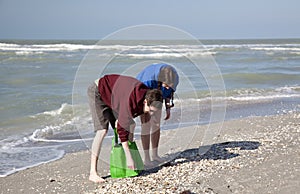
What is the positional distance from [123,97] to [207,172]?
1402 millimetres

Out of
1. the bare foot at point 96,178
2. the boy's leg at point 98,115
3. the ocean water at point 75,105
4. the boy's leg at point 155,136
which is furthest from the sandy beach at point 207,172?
the ocean water at point 75,105

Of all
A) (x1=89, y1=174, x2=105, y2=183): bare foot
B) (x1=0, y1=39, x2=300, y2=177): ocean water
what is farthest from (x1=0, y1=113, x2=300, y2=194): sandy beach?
(x1=0, y1=39, x2=300, y2=177): ocean water

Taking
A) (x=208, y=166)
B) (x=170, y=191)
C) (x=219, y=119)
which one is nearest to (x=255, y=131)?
(x=219, y=119)

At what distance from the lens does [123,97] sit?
4.47 metres

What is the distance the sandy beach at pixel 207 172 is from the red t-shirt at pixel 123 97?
0.72 metres

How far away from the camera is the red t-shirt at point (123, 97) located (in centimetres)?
439

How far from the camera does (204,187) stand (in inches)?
167

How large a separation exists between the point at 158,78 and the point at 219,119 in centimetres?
419

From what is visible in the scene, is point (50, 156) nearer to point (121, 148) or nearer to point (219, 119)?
point (121, 148)

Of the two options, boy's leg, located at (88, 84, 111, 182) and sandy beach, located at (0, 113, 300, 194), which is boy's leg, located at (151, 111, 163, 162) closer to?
sandy beach, located at (0, 113, 300, 194)

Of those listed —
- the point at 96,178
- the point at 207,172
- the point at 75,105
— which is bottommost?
the point at 75,105

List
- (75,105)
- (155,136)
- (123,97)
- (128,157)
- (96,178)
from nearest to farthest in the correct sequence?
(123,97), (128,157), (96,178), (155,136), (75,105)

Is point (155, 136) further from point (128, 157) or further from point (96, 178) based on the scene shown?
point (96, 178)

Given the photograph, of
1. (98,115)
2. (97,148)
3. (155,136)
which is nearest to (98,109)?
(98,115)
